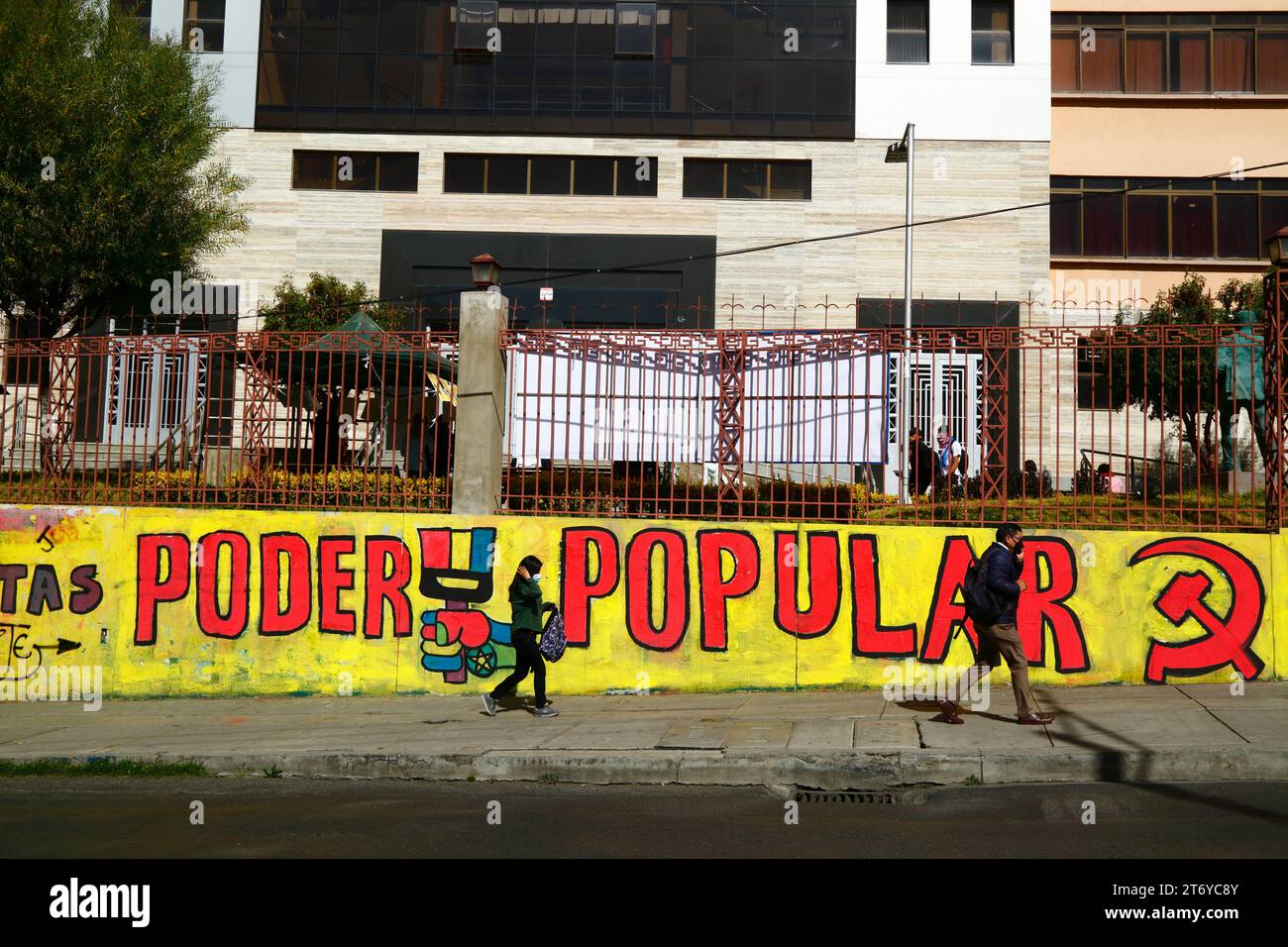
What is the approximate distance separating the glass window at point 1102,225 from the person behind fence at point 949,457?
675 inches

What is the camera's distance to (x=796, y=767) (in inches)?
320

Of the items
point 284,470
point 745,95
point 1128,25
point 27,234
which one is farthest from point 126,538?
point 1128,25

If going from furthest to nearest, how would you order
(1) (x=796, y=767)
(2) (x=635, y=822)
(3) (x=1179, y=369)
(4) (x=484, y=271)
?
(4) (x=484, y=271) → (3) (x=1179, y=369) → (1) (x=796, y=767) → (2) (x=635, y=822)

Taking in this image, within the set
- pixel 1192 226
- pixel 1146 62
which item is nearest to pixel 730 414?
pixel 1192 226

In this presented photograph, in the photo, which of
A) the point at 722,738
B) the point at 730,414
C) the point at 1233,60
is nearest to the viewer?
the point at 722,738

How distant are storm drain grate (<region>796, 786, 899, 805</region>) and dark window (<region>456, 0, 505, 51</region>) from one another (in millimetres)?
23652

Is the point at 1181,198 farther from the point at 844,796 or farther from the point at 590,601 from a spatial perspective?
the point at 844,796

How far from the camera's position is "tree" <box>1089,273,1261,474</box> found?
980 centimetres

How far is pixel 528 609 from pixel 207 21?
23.7 meters

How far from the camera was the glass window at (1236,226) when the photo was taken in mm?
26734

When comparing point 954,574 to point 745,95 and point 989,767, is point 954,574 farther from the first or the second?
point 745,95
